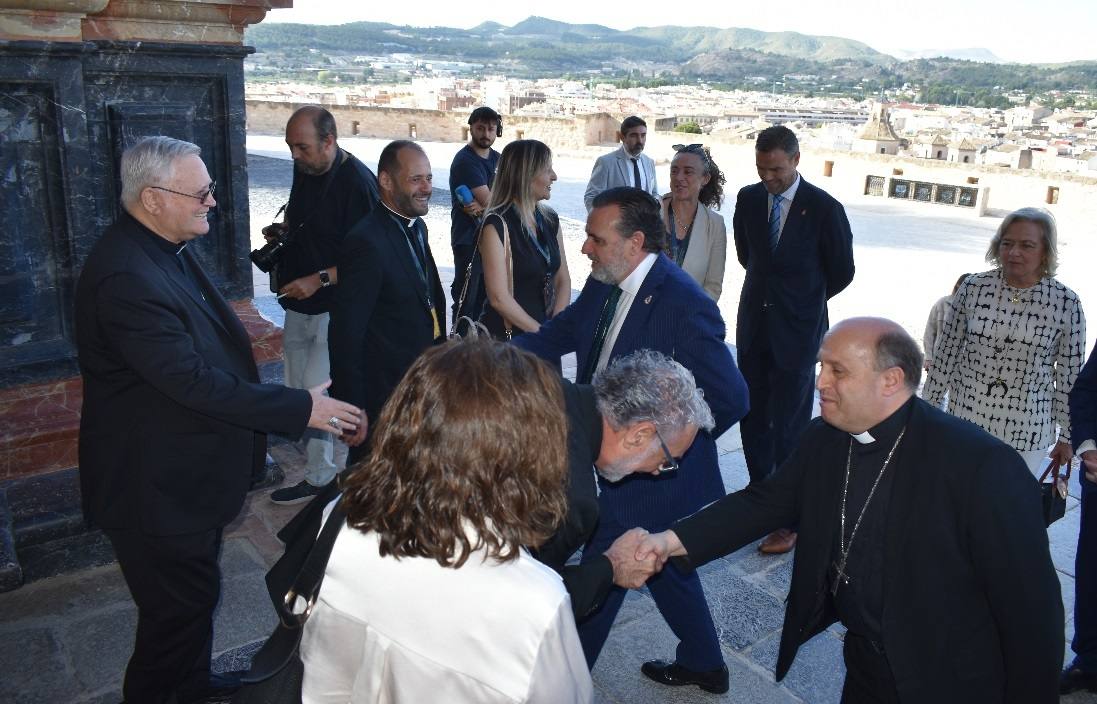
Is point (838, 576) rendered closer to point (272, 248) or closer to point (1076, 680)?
point (1076, 680)

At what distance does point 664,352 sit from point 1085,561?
1.65m

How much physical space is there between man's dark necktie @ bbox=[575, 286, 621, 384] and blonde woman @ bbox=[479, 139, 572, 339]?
2.80ft

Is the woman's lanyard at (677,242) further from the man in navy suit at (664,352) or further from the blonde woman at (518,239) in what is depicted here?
the man in navy suit at (664,352)

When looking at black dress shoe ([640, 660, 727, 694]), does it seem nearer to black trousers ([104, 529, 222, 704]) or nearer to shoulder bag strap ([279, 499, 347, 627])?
black trousers ([104, 529, 222, 704])

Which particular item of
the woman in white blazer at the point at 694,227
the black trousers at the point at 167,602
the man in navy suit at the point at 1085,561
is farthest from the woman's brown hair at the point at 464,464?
the woman in white blazer at the point at 694,227

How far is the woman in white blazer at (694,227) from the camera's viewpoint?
489 cm

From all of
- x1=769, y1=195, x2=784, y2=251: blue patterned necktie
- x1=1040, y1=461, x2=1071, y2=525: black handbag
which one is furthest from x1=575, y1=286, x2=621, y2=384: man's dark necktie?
x1=769, y1=195, x2=784, y2=251: blue patterned necktie

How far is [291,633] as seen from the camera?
68.3 inches

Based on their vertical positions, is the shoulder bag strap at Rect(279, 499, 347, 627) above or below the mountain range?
below

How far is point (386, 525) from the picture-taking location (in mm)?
1537

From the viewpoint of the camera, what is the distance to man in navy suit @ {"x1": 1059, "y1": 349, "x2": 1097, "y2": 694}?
10.2 ft

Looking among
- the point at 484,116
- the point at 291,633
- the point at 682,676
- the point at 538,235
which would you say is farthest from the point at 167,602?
the point at 484,116

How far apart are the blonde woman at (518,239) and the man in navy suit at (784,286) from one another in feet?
3.20

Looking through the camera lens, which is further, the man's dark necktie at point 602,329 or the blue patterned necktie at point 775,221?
the blue patterned necktie at point 775,221
